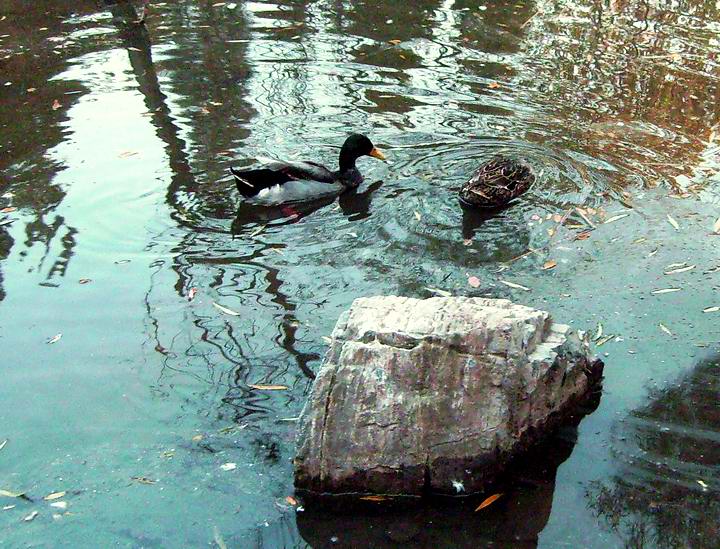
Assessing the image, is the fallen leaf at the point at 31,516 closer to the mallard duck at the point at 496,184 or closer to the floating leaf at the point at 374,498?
the floating leaf at the point at 374,498

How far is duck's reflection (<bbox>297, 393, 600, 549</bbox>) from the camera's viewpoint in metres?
4.23

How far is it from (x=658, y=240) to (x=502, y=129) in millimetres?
2888

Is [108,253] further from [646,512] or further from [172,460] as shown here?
[646,512]

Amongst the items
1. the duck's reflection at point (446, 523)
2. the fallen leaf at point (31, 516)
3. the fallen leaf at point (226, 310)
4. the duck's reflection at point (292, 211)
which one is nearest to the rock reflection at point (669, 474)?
the duck's reflection at point (446, 523)

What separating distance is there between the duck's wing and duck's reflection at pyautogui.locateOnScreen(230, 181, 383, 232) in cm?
20

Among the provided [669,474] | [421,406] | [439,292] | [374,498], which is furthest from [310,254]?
[669,474]

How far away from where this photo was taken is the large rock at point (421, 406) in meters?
4.46

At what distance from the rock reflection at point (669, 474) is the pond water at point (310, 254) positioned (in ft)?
0.05

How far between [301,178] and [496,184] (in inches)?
80.5

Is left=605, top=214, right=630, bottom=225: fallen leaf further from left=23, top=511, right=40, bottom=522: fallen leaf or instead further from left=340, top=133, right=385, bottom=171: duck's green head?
left=23, top=511, right=40, bottom=522: fallen leaf

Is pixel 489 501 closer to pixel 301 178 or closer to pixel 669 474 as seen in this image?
pixel 669 474

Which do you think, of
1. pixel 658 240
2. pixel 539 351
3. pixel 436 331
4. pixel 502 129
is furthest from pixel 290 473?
pixel 502 129

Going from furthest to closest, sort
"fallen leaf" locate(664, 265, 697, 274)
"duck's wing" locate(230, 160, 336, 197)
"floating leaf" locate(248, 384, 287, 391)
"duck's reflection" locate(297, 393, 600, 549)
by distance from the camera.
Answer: "duck's wing" locate(230, 160, 336, 197) < "fallen leaf" locate(664, 265, 697, 274) < "floating leaf" locate(248, 384, 287, 391) < "duck's reflection" locate(297, 393, 600, 549)

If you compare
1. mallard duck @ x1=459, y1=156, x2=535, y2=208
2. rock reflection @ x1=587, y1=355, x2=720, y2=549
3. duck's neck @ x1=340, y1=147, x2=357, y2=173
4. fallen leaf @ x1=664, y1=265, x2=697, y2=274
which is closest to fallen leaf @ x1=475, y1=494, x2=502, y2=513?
rock reflection @ x1=587, y1=355, x2=720, y2=549
